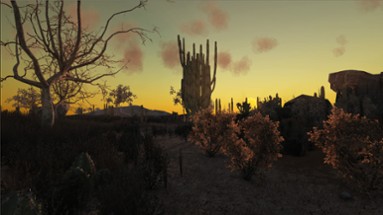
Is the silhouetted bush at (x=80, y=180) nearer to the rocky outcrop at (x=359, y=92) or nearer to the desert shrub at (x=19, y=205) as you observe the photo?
the desert shrub at (x=19, y=205)

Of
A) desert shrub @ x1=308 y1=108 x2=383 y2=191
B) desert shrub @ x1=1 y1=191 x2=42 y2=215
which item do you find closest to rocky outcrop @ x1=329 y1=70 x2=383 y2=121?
desert shrub @ x1=308 y1=108 x2=383 y2=191

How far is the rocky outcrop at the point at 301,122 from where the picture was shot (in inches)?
484

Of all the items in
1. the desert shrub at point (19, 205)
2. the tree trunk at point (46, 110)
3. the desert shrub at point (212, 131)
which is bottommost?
the desert shrub at point (19, 205)

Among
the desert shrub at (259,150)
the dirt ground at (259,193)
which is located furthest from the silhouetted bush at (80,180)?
the desert shrub at (259,150)

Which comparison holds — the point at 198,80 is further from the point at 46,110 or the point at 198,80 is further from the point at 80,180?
the point at 80,180

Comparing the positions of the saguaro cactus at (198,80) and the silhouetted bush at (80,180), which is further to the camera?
the saguaro cactus at (198,80)

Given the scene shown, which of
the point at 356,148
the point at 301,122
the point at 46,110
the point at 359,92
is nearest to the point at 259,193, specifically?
the point at 356,148

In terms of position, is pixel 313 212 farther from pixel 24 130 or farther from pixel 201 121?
pixel 24 130

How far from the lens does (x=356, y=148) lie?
795cm

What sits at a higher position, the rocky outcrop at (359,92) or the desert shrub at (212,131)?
the rocky outcrop at (359,92)

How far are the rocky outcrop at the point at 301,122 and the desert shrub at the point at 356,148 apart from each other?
372 cm

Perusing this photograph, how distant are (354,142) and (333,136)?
52 cm

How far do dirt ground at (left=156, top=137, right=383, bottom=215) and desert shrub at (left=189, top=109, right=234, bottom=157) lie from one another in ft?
3.75

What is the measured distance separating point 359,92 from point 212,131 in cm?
1331
